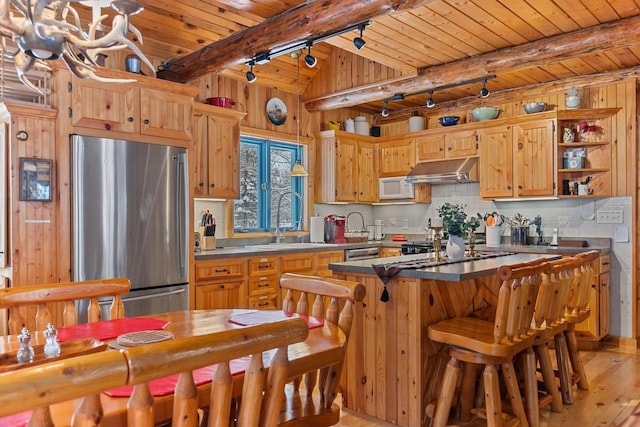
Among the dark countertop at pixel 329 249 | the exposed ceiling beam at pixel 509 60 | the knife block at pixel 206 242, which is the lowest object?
the dark countertop at pixel 329 249

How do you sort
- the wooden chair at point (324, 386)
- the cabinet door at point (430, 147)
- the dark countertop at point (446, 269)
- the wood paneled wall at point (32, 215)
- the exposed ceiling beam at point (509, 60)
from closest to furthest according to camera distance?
the wooden chair at point (324, 386)
the dark countertop at point (446, 269)
the wood paneled wall at point (32, 215)
the exposed ceiling beam at point (509, 60)
the cabinet door at point (430, 147)

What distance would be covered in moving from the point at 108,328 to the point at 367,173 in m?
4.56

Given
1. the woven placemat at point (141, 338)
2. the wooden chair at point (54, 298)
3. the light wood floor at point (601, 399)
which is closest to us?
the woven placemat at point (141, 338)

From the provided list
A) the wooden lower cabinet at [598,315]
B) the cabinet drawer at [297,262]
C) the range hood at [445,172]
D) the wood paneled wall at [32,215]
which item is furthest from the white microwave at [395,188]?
the wood paneled wall at [32,215]

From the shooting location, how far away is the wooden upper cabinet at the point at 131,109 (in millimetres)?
3281

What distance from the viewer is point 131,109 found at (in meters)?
3.50

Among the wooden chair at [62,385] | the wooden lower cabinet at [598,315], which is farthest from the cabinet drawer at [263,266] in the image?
the wooden chair at [62,385]

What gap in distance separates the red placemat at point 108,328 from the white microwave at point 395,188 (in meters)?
4.34

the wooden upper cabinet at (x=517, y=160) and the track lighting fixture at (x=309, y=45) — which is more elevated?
the track lighting fixture at (x=309, y=45)

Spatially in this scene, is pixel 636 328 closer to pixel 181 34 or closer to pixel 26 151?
pixel 181 34

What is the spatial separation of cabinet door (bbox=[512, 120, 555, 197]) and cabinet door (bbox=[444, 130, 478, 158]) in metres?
0.48

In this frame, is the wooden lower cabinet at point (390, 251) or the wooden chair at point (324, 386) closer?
the wooden chair at point (324, 386)

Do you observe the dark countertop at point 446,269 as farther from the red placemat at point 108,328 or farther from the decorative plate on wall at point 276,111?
the decorative plate on wall at point 276,111

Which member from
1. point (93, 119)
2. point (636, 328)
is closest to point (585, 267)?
point (636, 328)
